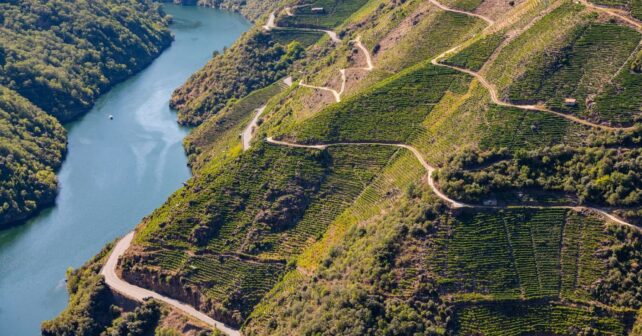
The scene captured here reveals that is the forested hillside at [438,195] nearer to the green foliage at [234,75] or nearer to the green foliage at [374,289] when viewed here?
the green foliage at [374,289]

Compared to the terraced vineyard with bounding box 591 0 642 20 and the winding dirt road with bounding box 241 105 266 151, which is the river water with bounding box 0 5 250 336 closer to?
the winding dirt road with bounding box 241 105 266 151

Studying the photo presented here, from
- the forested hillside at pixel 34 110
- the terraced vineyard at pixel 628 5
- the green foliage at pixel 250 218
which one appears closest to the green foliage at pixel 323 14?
the forested hillside at pixel 34 110

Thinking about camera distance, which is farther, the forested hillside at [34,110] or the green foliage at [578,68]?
the forested hillside at [34,110]

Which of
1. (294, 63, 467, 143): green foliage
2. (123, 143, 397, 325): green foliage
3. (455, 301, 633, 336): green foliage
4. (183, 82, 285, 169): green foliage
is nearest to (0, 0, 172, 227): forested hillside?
(183, 82, 285, 169): green foliage

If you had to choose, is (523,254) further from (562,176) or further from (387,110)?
(387,110)

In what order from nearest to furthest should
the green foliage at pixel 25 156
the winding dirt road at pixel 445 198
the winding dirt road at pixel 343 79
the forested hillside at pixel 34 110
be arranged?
the winding dirt road at pixel 445 198, the winding dirt road at pixel 343 79, the green foliage at pixel 25 156, the forested hillside at pixel 34 110

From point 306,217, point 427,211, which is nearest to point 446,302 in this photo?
point 427,211
